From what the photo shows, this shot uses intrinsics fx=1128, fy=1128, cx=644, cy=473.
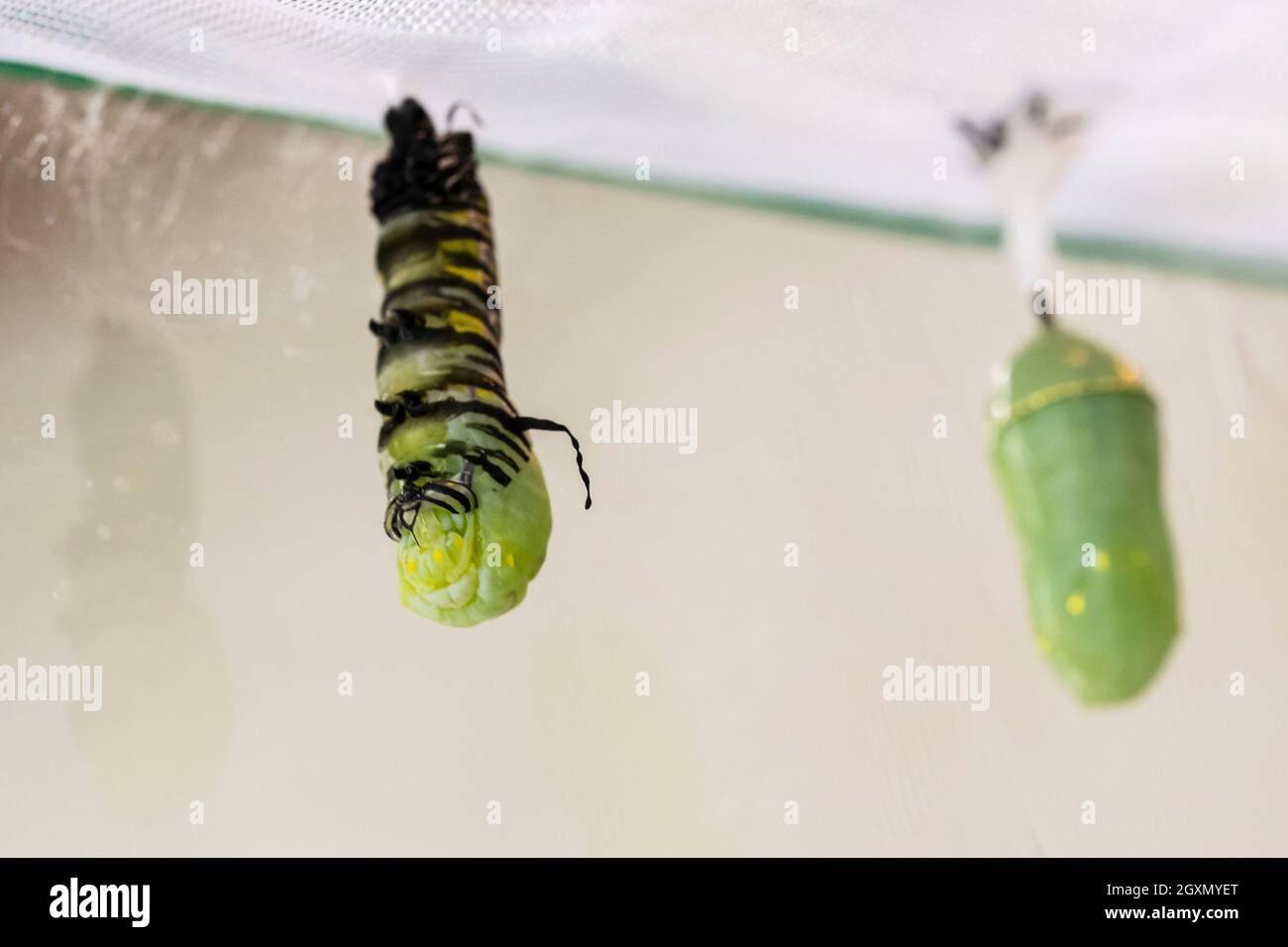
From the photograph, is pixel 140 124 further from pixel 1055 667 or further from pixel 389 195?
pixel 1055 667

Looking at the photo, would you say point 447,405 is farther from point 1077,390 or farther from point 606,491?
point 1077,390

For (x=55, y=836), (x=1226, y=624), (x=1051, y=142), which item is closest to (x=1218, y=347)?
(x=1226, y=624)
